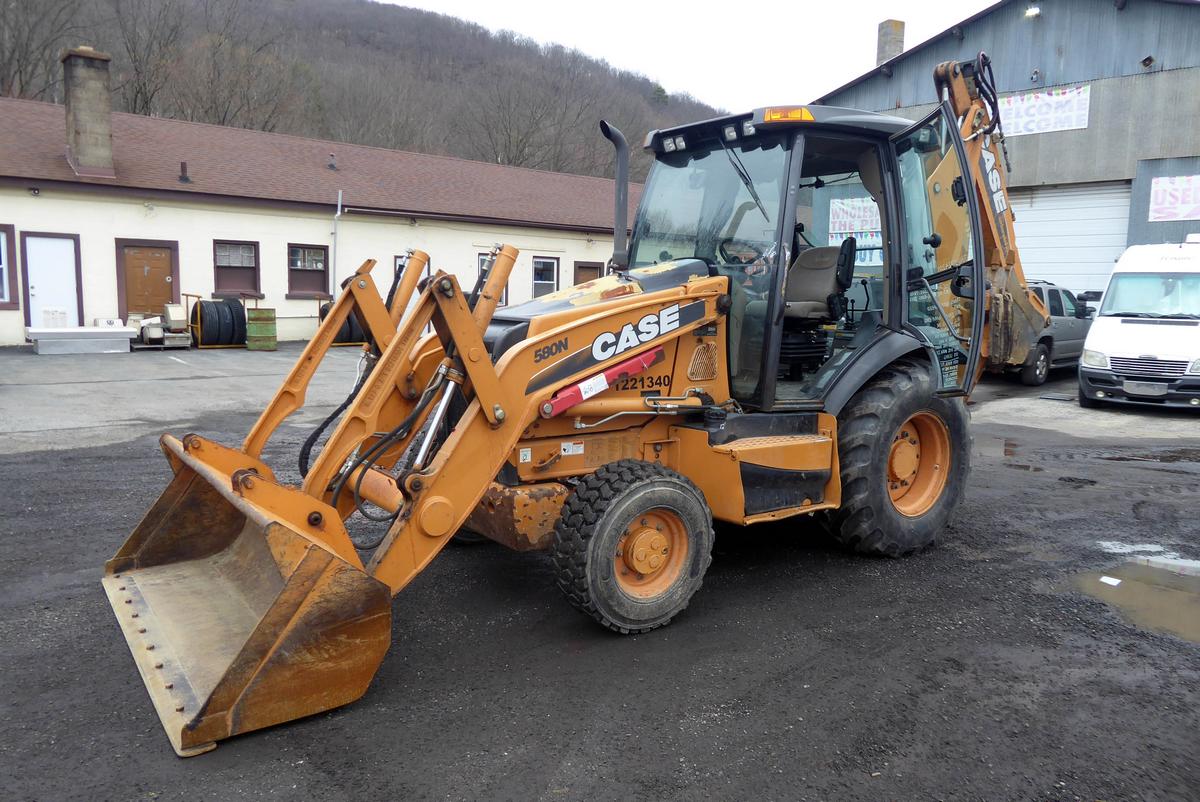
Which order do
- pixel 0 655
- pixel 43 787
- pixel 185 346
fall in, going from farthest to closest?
pixel 185 346
pixel 0 655
pixel 43 787

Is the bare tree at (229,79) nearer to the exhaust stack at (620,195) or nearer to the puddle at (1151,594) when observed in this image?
the exhaust stack at (620,195)

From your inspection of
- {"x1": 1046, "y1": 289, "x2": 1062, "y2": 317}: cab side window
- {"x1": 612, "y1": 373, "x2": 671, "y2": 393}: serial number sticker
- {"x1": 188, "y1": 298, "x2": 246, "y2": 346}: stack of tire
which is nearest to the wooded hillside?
{"x1": 188, "y1": 298, "x2": 246, "y2": 346}: stack of tire

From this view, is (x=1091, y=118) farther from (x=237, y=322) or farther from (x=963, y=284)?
(x=237, y=322)

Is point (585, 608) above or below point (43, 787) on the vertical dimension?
above

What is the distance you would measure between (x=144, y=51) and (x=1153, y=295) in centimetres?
3849

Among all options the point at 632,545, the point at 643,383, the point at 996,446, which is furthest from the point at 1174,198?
the point at 632,545

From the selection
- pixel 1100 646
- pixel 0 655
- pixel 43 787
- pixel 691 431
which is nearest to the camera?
pixel 43 787

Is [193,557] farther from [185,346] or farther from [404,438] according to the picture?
[185,346]

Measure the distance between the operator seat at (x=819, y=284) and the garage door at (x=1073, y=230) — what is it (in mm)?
16127

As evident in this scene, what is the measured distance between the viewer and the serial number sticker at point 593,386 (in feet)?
13.9

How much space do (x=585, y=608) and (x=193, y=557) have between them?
82.7 inches

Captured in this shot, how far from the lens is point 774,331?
190 inches

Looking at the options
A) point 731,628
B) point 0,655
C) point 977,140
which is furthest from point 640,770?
point 977,140

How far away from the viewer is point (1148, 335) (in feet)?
38.4
